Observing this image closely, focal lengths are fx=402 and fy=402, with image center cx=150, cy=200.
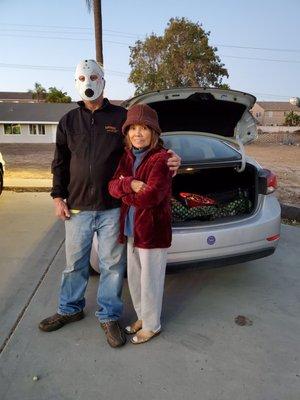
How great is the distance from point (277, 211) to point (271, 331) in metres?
1.08

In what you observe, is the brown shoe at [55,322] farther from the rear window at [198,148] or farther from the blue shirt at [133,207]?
the rear window at [198,148]

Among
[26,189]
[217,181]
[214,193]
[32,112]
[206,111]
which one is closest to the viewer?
[214,193]

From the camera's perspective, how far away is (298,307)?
A: 11.0 ft

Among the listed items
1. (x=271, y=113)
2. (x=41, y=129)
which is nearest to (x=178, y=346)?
(x=41, y=129)

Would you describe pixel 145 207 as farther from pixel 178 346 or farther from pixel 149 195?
pixel 178 346

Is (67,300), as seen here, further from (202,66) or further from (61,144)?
(202,66)

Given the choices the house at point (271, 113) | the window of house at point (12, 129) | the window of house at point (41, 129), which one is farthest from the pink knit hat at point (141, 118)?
the house at point (271, 113)

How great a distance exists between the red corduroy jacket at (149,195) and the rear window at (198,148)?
106 centimetres

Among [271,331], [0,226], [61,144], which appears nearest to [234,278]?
[271,331]

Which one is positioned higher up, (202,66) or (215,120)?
(202,66)

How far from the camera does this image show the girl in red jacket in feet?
8.12

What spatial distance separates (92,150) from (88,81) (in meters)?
0.45

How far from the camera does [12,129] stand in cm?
4244

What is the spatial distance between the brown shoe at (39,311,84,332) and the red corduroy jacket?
86cm
